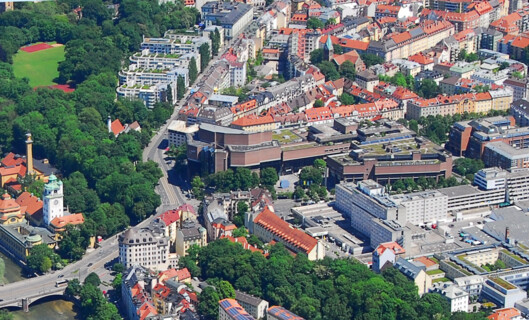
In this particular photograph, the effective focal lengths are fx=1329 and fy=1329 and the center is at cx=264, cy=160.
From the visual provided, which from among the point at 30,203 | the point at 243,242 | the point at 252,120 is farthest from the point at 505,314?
the point at 30,203

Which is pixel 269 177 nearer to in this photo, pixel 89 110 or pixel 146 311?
pixel 89 110

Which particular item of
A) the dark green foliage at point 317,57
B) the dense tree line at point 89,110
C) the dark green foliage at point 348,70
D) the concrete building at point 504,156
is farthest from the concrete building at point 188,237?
the dark green foliage at point 317,57

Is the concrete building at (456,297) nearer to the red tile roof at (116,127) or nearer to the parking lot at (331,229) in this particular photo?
the parking lot at (331,229)

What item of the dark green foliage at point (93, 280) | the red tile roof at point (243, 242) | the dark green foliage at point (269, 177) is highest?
the dark green foliage at point (269, 177)

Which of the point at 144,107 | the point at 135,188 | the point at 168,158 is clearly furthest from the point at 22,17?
the point at 135,188

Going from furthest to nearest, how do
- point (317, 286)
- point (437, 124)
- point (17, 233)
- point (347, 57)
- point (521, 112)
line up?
point (347, 57), point (521, 112), point (437, 124), point (17, 233), point (317, 286)

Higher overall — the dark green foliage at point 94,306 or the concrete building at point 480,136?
the concrete building at point 480,136

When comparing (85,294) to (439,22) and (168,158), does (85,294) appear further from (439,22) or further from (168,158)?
(439,22)

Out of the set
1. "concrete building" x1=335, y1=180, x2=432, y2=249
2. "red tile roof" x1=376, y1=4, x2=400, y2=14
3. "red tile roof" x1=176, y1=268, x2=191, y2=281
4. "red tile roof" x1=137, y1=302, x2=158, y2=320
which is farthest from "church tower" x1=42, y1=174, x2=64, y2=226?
"red tile roof" x1=376, y1=4, x2=400, y2=14
